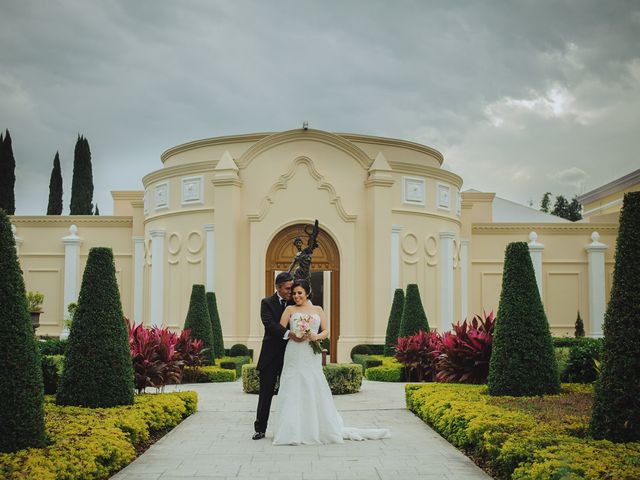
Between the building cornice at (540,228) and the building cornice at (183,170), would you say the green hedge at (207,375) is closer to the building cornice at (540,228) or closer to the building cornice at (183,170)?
the building cornice at (183,170)

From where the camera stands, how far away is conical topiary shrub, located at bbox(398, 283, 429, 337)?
18469mm

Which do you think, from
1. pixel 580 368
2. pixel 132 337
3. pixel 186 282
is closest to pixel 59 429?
pixel 132 337

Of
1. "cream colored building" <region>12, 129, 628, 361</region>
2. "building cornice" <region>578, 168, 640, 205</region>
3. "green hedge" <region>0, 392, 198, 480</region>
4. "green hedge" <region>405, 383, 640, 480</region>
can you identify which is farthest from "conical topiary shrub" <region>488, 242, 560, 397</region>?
"building cornice" <region>578, 168, 640, 205</region>

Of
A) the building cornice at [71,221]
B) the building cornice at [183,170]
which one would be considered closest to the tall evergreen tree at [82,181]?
the building cornice at [71,221]

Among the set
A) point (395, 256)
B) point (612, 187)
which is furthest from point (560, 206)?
point (395, 256)

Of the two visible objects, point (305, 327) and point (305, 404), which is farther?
point (305, 327)

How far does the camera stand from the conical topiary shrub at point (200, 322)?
18.4 metres

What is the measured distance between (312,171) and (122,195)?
451 inches

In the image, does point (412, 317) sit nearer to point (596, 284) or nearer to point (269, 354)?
point (269, 354)

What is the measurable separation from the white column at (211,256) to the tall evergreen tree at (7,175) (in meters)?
12.4

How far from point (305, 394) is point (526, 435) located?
8.96 ft

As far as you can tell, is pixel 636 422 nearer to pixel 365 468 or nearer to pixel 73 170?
pixel 365 468

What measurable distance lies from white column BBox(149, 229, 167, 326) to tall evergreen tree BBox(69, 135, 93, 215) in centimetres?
1367

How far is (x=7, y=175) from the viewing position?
31.0 metres
